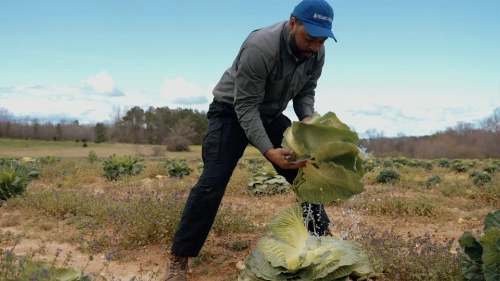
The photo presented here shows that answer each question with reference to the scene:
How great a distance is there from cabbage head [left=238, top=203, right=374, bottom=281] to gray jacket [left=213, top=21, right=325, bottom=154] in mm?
630

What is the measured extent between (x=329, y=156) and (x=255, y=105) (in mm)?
864

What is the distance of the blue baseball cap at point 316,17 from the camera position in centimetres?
293

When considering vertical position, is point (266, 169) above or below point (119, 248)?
above

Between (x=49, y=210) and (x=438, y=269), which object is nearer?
(x=438, y=269)

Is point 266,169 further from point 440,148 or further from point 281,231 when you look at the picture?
point 440,148

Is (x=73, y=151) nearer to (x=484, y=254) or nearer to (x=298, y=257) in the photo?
(x=298, y=257)

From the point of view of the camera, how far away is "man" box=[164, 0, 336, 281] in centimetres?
308

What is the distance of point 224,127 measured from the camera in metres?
3.55

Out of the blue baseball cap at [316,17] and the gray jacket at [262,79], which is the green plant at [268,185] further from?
the blue baseball cap at [316,17]

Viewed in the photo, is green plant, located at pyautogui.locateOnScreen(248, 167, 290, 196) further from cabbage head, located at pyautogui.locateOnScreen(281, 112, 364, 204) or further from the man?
cabbage head, located at pyautogui.locateOnScreen(281, 112, 364, 204)

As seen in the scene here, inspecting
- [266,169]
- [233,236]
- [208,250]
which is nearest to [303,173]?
[208,250]

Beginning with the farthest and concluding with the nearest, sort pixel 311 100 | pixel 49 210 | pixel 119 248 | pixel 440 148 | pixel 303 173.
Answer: pixel 440 148
pixel 49 210
pixel 119 248
pixel 311 100
pixel 303 173

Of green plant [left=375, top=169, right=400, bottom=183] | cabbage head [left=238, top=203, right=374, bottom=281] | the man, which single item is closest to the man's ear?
the man

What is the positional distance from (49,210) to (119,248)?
223cm
